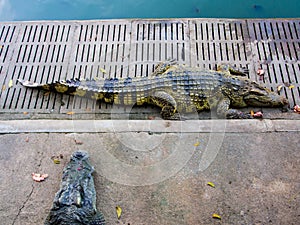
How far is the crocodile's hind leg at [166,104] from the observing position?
17.3 ft

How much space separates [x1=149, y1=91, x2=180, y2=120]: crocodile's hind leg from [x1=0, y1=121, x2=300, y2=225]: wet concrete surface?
22.3 inches

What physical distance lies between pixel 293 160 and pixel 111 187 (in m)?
2.36

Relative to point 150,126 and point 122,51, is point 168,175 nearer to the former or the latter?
point 150,126

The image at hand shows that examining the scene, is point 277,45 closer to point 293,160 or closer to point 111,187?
point 293,160

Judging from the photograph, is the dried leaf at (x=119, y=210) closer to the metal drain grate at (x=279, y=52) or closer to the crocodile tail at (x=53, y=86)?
the crocodile tail at (x=53, y=86)

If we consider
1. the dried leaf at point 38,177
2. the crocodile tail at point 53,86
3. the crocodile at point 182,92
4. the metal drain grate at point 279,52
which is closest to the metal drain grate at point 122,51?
the metal drain grate at point 279,52

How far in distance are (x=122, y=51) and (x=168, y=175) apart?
2.64 metres

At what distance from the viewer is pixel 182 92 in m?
5.36

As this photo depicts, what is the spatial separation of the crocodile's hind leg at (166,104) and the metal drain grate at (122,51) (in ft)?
0.91

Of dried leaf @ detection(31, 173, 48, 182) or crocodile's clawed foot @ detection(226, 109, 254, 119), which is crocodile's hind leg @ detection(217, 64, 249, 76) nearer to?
crocodile's clawed foot @ detection(226, 109, 254, 119)

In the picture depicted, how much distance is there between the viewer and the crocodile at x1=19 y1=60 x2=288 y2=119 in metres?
5.32

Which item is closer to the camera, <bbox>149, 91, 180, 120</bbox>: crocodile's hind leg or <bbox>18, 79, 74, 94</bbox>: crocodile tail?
<bbox>149, 91, 180, 120</bbox>: crocodile's hind leg

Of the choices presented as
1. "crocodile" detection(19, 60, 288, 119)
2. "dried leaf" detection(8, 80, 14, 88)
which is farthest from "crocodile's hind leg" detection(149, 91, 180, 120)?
"dried leaf" detection(8, 80, 14, 88)

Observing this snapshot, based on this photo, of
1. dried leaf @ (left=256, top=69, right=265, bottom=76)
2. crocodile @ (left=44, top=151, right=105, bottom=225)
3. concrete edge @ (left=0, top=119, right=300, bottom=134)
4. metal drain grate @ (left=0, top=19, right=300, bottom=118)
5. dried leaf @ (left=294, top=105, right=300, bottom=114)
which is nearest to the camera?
crocodile @ (left=44, top=151, right=105, bottom=225)
